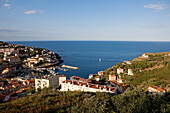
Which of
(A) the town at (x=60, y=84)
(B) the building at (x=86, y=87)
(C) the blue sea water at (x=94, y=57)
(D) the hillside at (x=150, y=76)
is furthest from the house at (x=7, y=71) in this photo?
(D) the hillside at (x=150, y=76)

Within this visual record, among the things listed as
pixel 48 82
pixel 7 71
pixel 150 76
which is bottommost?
pixel 7 71

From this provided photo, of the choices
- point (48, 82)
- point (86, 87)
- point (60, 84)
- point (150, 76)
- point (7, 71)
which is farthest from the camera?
point (7, 71)

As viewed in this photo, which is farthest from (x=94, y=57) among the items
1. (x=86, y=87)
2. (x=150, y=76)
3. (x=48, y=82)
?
(x=86, y=87)

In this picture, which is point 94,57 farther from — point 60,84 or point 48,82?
point 48,82

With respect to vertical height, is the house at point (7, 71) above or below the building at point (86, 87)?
below

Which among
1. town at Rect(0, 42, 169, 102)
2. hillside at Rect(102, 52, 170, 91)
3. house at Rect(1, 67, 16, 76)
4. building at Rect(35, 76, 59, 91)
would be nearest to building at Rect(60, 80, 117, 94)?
town at Rect(0, 42, 169, 102)

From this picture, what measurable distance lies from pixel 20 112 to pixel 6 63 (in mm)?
39504

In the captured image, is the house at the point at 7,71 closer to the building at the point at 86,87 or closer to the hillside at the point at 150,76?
the building at the point at 86,87

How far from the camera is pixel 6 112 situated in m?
8.29

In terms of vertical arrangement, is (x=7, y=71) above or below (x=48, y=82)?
below

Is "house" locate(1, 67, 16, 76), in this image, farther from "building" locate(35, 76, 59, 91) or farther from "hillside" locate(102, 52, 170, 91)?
"hillside" locate(102, 52, 170, 91)

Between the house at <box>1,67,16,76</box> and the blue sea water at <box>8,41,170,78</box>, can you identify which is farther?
the blue sea water at <box>8,41,170,78</box>

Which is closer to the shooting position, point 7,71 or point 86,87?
point 86,87

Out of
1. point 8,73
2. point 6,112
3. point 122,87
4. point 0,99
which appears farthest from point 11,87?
point 122,87
